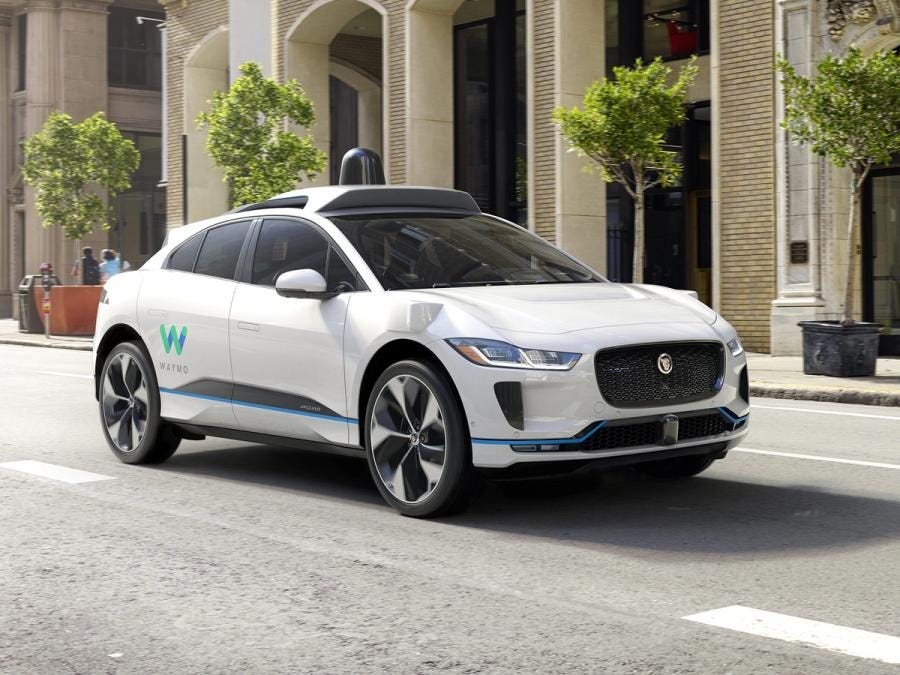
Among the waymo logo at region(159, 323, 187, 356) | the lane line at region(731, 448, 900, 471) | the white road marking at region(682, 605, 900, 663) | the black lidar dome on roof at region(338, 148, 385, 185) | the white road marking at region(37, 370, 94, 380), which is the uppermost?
the black lidar dome on roof at region(338, 148, 385, 185)

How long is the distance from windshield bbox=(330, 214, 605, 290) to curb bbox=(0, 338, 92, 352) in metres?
17.3

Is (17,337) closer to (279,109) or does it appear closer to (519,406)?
(279,109)

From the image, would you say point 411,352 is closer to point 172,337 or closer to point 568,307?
point 568,307

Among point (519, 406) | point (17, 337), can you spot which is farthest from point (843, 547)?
point (17, 337)

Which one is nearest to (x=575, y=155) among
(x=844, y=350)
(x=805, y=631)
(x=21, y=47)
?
(x=844, y=350)

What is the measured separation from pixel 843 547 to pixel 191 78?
28.8 metres

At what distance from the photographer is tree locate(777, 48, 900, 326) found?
14.7 m

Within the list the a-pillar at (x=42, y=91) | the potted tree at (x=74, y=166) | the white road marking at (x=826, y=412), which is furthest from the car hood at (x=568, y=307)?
the a-pillar at (x=42, y=91)

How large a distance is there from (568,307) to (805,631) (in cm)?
245

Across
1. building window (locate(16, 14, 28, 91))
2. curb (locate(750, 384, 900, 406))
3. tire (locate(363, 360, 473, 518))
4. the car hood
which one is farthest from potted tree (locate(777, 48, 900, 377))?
building window (locate(16, 14, 28, 91))

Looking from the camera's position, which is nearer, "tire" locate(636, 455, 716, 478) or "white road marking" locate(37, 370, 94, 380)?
"tire" locate(636, 455, 716, 478)

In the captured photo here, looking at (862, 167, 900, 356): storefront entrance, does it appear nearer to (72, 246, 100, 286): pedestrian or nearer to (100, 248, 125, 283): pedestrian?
(100, 248, 125, 283): pedestrian

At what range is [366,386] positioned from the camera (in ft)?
22.7

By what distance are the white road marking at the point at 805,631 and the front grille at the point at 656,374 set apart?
5.36 feet
